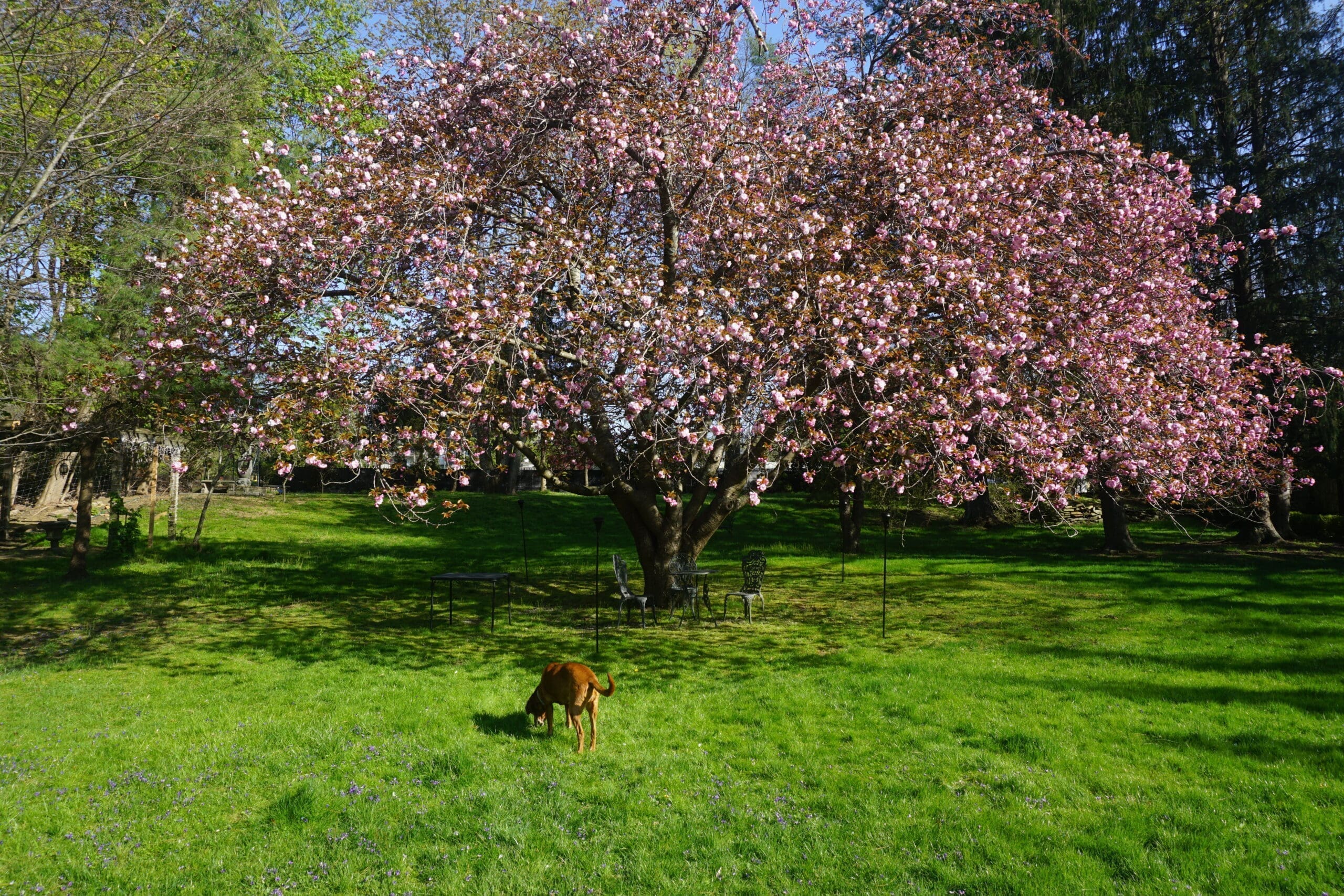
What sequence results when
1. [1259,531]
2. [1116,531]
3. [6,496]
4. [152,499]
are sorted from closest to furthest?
[152,499]
[6,496]
[1116,531]
[1259,531]

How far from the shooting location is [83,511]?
1454 cm

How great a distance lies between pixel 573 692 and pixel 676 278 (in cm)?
568

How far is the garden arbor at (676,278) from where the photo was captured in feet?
27.2

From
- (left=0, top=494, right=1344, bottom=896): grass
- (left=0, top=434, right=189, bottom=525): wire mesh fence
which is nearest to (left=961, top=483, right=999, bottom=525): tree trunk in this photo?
(left=0, top=494, right=1344, bottom=896): grass

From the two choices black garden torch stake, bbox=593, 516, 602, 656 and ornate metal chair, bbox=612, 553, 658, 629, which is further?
ornate metal chair, bbox=612, 553, 658, 629

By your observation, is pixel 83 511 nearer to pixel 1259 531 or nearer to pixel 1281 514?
pixel 1259 531

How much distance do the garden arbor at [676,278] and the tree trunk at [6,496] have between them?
11163mm

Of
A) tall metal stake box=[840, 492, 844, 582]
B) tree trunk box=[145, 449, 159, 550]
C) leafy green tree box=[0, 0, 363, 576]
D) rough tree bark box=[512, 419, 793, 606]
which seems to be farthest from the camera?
tree trunk box=[145, 449, 159, 550]

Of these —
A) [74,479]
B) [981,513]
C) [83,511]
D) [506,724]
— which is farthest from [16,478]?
[981,513]

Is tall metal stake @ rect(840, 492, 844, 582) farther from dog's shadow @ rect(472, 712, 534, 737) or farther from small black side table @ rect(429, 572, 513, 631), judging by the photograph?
dog's shadow @ rect(472, 712, 534, 737)

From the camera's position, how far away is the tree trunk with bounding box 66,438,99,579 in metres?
14.2

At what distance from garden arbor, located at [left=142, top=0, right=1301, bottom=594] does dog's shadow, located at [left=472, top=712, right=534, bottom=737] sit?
7.48 ft

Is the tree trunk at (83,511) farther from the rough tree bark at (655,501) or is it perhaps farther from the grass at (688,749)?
the rough tree bark at (655,501)

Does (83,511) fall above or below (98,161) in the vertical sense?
below
